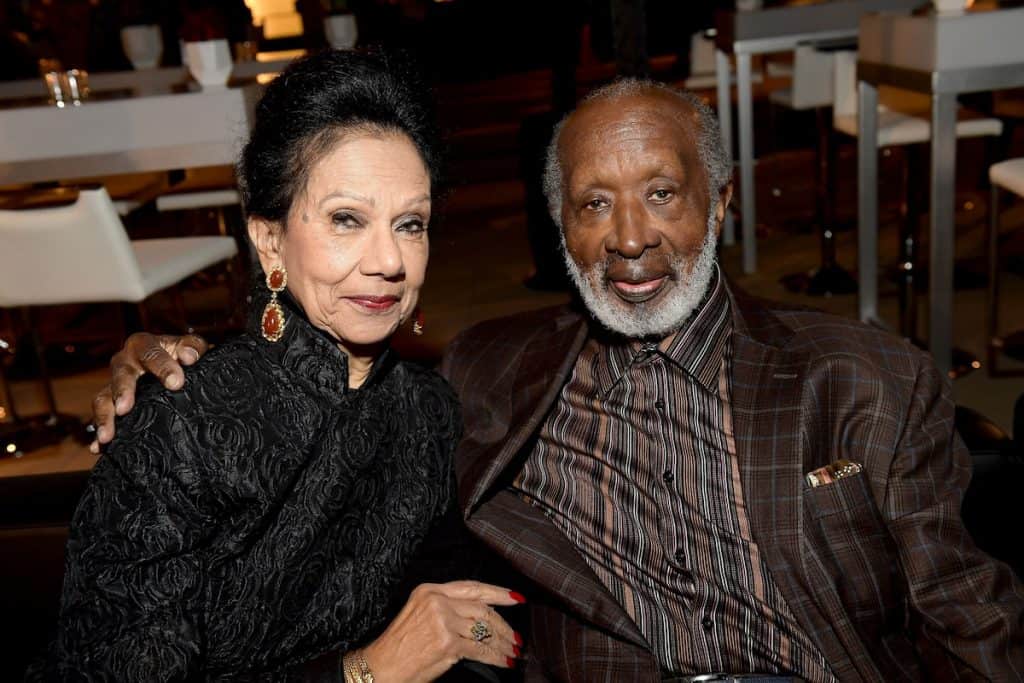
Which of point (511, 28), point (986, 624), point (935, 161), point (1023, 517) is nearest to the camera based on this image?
point (986, 624)

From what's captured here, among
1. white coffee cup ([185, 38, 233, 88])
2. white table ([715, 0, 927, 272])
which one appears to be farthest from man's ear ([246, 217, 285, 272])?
white table ([715, 0, 927, 272])

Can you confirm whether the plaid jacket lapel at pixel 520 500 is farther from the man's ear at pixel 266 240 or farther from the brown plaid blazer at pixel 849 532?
the man's ear at pixel 266 240

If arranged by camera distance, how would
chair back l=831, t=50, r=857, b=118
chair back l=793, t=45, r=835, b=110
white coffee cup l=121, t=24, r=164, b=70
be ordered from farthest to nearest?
white coffee cup l=121, t=24, r=164, b=70
chair back l=793, t=45, r=835, b=110
chair back l=831, t=50, r=857, b=118

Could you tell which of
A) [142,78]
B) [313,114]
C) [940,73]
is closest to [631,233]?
[313,114]

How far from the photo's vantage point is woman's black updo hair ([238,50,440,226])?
1652 mm

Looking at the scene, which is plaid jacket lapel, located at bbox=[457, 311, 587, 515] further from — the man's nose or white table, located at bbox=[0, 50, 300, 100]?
A: white table, located at bbox=[0, 50, 300, 100]

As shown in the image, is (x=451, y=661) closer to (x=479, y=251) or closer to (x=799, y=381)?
(x=799, y=381)

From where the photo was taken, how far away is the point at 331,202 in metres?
1.65

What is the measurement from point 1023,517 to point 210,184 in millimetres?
4153

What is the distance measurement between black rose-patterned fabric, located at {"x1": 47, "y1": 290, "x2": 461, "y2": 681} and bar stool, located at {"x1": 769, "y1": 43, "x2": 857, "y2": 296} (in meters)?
3.61

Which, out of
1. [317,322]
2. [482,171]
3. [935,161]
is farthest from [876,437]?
[482,171]

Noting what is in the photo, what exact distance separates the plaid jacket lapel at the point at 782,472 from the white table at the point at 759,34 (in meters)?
3.62

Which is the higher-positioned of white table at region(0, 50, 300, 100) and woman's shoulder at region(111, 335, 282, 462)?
white table at region(0, 50, 300, 100)

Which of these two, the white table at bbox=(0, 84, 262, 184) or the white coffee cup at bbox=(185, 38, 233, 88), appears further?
the white coffee cup at bbox=(185, 38, 233, 88)
